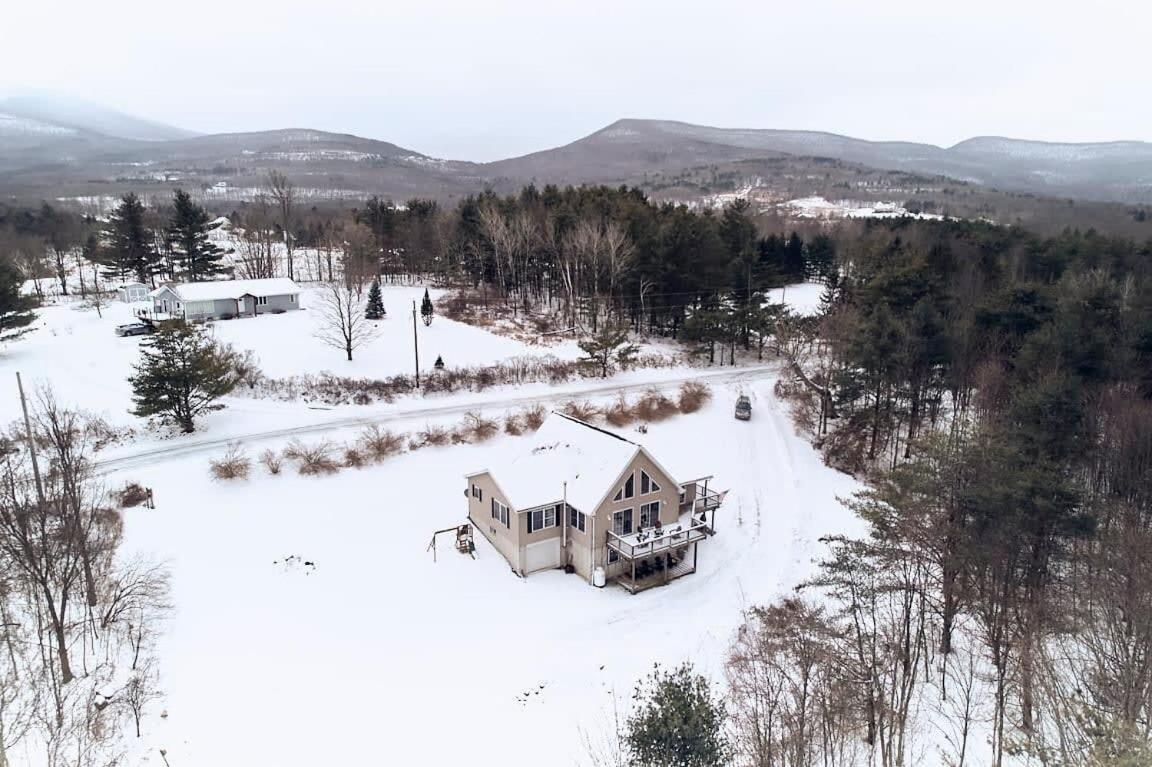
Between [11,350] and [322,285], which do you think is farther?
[322,285]

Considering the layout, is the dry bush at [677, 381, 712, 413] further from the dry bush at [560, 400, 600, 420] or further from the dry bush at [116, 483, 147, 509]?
the dry bush at [116, 483, 147, 509]

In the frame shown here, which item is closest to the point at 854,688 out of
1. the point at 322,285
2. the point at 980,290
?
the point at 980,290

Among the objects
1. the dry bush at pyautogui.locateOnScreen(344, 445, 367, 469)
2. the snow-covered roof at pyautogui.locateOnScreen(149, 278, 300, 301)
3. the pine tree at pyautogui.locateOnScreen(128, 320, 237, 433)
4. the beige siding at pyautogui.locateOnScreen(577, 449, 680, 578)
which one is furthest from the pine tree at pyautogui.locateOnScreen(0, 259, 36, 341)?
the beige siding at pyautogui.locateOnScreen(577, 449, 680, 578)

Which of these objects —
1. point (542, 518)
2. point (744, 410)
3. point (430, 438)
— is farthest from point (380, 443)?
point (744, 410)

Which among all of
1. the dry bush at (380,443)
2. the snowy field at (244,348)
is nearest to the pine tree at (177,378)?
the snowy field at (244,348)

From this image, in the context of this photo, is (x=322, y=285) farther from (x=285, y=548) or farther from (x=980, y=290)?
(x=980, y=290)

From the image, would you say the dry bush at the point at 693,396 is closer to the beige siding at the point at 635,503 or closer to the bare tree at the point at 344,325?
the beige siding at the point at 635,503

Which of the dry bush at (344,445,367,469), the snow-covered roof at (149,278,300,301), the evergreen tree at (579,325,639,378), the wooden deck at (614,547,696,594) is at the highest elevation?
the snow-covered roof at (149,278,300,301)
